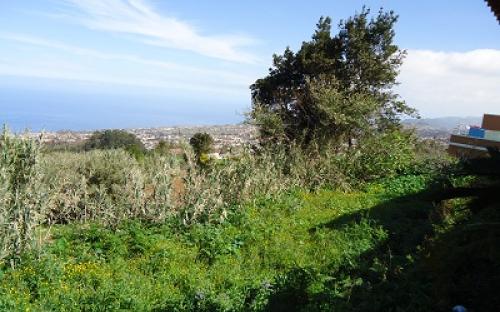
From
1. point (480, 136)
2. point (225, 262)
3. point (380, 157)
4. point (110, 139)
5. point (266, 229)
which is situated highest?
point (480, 136)

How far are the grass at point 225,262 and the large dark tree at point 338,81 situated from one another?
6032 mm

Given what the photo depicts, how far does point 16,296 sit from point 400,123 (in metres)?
17.7

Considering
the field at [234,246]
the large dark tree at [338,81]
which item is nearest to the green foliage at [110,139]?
the large dark tree at [338,81]

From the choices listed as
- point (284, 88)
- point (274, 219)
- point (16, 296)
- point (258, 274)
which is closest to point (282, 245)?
point (258, 274)

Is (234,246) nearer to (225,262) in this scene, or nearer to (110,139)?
(225,262)

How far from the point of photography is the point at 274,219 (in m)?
9.89

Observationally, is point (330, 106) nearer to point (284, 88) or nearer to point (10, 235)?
→ point (284, 88)

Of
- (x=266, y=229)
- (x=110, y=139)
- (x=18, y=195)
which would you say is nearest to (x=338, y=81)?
(x=266, y=229)

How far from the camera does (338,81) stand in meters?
17.5

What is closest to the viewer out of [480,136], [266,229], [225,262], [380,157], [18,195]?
[18,195]

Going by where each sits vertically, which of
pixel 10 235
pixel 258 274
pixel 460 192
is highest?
pixel 460 192

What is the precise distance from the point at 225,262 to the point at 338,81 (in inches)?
476

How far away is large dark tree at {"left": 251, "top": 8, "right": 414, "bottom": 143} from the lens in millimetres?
16094

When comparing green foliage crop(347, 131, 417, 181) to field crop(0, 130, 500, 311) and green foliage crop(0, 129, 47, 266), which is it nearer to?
field crop(0, 130, 500, 311)
